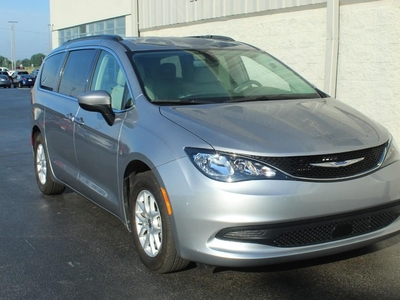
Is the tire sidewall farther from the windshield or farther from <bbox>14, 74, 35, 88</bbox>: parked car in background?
<bbox>14, 74, 35, 88</bbox>: parked car in background

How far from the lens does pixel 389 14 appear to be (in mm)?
7941

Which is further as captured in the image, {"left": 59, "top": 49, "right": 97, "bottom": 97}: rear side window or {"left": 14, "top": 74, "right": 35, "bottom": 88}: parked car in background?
{"left": 14, "top": 74, "right": 35, "bottom": 88}: parked car in background

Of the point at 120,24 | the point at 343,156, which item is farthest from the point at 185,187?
the point at 120,24

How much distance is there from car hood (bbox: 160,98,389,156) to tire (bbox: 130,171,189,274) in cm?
51

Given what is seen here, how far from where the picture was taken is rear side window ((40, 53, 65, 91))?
614 centimetres

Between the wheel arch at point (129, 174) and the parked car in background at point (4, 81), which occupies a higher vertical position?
the wheel arch at point (129, 174)

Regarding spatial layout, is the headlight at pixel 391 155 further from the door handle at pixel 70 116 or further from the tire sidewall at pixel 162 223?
the door handle at pixel 70 116

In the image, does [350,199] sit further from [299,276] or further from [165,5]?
[165,5]

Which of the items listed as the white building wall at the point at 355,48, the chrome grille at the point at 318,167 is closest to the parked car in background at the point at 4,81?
the white building wall at the point at 355,48

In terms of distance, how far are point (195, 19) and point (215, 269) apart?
8.96m

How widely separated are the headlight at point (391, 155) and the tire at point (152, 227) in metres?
1.57

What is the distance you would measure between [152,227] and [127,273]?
1.42 ft

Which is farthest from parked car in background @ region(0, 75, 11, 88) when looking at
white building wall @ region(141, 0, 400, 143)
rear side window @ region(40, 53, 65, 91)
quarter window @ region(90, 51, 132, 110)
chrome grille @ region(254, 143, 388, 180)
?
chrome grille @ region(254, 143, 388, 180)

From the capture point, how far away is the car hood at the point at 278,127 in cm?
353
